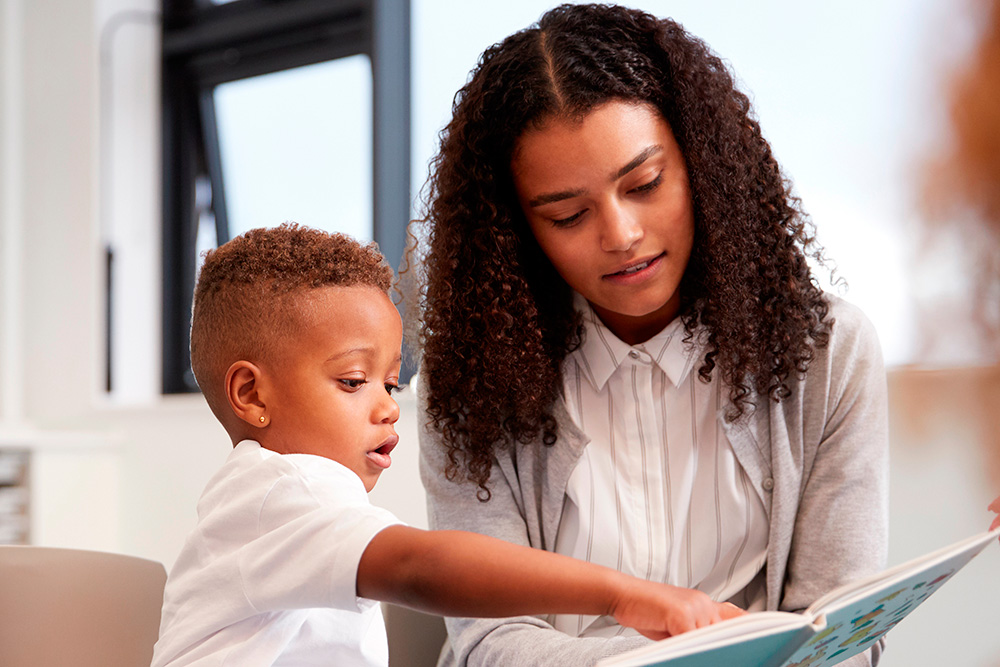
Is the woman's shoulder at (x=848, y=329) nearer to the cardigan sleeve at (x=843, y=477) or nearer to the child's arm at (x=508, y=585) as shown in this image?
the cardigan sleeve at (x=843, y=477)

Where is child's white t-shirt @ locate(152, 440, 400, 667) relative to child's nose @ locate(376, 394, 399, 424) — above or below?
below

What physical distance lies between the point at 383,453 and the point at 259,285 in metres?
0.22

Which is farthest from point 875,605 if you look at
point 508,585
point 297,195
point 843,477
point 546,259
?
point 297,195

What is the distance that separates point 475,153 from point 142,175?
218 cm

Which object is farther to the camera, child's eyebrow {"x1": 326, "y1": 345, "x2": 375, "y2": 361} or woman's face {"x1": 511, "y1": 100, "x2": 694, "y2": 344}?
woman's face {"x1": 511, "y1": 100, "x2": 694, "y2": 344}

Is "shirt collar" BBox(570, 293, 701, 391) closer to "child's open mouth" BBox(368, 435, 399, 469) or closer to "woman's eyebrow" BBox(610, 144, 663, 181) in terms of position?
"woman's eyebrow" BBox(610, 144, 663, 181)

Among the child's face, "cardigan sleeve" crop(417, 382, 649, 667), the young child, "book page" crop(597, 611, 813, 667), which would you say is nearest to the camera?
"book page" crop(597, 611, 813, 667)

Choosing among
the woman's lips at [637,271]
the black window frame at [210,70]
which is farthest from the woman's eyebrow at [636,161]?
the black window frame at [210,70]

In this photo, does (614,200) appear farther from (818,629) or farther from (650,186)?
(818,629)

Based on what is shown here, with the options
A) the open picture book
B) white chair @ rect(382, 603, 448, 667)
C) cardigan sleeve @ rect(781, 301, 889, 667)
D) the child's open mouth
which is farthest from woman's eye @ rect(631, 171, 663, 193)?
white chair @ rect(382, 603, 448, 667)

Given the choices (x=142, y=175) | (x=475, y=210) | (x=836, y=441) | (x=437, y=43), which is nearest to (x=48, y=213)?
(x=142, y=175)

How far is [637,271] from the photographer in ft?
3.71

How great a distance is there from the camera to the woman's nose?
3.57 feet

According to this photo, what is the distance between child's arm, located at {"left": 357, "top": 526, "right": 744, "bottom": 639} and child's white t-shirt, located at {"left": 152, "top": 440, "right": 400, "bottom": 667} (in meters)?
0.03
